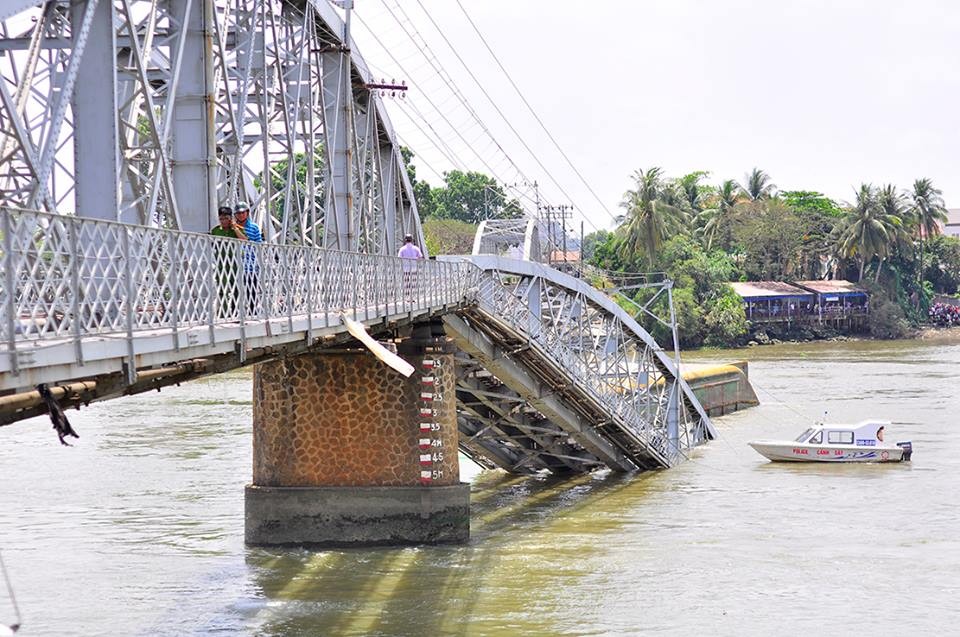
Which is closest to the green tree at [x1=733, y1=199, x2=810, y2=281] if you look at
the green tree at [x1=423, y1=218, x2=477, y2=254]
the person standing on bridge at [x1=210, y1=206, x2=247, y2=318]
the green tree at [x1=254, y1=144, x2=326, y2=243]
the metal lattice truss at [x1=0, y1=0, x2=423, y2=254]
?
the green tree at [x1=423, y1=218, x2=477, y2=254]

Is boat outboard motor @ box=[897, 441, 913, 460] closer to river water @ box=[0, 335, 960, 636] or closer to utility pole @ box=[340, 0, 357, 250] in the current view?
river water @ box=[0, 335, 960, 636]

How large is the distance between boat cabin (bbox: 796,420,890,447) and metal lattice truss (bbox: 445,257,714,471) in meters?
3.71

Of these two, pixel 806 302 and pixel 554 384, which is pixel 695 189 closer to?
pixel 806 302

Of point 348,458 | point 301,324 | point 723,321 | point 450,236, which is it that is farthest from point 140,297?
point 450,236

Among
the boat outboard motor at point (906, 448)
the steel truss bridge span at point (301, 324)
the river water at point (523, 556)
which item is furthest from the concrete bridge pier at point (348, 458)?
the boat outboard motor at point (906, 448)

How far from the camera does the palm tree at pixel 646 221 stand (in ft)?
354

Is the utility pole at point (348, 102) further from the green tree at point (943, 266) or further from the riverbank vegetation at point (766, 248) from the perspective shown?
the green tree at point (943, 266)

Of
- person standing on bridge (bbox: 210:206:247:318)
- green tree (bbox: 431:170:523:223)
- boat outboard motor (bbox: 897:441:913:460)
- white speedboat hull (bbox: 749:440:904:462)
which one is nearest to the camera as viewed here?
person standing on bridge (bbox: 210:206:247:318)

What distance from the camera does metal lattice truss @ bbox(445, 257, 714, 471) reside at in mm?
33250

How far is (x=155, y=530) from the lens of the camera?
30250mm

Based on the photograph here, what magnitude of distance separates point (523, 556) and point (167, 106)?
12557 millimetres

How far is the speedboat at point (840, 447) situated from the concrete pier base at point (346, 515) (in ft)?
55.1

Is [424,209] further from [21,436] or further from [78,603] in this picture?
[78,603]

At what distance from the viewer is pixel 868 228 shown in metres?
122
